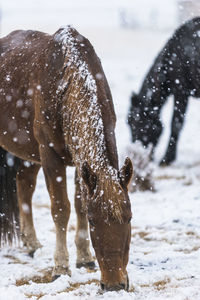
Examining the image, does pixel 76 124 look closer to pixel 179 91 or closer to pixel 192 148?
pixel 179 91

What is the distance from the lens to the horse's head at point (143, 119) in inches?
354

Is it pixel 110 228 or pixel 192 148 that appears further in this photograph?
pixel 192 148

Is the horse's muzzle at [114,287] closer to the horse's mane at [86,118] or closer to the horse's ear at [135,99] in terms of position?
the horse's mane at [86,118]

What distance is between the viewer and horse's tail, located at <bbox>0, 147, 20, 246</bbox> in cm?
546

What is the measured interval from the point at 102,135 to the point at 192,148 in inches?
321

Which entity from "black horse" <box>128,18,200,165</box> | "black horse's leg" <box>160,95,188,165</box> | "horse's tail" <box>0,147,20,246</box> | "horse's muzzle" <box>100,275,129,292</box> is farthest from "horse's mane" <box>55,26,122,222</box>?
"black horse's leg" <box>160,95,188,165</box>

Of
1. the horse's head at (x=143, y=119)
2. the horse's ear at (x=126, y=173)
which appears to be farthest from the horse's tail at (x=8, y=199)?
the horse's head at (x=143, y=119)

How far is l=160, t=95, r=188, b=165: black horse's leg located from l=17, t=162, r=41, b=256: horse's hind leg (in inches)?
175

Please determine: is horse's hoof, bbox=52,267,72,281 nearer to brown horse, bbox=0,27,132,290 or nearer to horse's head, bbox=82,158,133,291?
brown horse, bbox=0,27,132,290

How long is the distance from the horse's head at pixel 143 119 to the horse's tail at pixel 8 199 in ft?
12.4

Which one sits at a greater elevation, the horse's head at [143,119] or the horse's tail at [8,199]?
the horse's head at [143,119]

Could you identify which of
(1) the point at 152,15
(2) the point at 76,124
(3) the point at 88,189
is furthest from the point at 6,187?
(1) the point at 152,15

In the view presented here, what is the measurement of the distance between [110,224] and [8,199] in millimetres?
2651

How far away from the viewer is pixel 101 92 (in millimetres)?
3920
